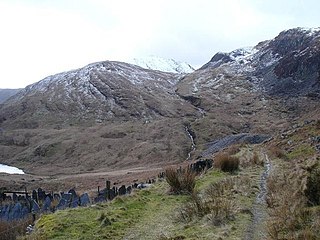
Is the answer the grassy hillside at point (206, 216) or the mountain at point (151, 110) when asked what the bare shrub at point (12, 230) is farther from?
the mountain at point (151, 110)

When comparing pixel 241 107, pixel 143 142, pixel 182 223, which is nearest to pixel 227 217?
pixel 182 223

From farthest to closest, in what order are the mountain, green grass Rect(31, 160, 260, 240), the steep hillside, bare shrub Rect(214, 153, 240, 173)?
the steep hillside
the mountain
bare shrub Rect(214, 153, 240, 173)
green grass Rect(31, 160, 260, 240)

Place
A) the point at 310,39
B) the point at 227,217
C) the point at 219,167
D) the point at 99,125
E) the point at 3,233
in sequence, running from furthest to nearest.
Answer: the point at 310,39, the point at 99,125, the point at 219,167, the point at 3,233, the point at 227,217

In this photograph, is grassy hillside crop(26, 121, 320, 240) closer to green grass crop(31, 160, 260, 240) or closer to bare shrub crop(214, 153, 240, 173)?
green grass crop(31, 160, 260, 240)

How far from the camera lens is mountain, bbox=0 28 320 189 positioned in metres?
88.0

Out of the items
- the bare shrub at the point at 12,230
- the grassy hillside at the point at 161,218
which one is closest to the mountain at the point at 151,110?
the grassy hillside at the point at 161,218

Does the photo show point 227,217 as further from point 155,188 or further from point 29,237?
point 155,188

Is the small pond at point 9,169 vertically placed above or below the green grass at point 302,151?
below

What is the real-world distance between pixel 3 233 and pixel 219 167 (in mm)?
10819

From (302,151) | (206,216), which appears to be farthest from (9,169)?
(206,216)

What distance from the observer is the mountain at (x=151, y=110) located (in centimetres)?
8800

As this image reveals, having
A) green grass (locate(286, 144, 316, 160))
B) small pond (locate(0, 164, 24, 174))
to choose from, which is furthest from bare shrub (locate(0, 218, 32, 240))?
small pond (locate(0, 164, 24, 174))

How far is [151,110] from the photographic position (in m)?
128

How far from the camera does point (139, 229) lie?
36.1 ft
